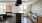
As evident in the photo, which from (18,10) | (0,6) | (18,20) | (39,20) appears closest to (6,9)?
(0,6)

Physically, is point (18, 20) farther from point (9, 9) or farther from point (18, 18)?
point (9, 9)

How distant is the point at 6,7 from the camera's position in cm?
1330

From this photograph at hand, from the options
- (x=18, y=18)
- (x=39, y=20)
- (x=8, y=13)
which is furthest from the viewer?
(x=8, y=13)

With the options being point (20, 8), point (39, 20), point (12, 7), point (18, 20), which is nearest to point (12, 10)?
point (12, 7)

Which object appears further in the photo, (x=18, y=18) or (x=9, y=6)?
(x=9, y=6)

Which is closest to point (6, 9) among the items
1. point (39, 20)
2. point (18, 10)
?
point (18, 10)

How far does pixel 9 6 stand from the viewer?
43.9 feet

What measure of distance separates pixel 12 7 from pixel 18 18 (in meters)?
7.53

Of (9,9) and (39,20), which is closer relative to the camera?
(39,20)

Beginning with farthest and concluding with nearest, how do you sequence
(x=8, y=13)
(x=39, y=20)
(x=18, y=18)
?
(x=8, y=13) → (x=18, y=18) → (x=39, y=20)

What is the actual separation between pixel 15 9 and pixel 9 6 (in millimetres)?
1231

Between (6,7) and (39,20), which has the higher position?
(6,7)

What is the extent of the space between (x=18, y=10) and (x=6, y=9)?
214 centimetres

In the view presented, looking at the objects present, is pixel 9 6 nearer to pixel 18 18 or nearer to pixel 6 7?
pixel 6 7
